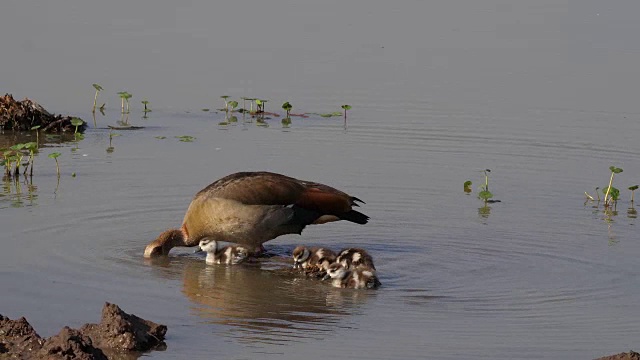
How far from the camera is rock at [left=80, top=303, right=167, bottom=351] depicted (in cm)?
702

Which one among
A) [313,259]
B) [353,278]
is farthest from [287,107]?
[353,278]

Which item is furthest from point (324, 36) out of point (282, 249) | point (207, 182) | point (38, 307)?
point (38, 307)

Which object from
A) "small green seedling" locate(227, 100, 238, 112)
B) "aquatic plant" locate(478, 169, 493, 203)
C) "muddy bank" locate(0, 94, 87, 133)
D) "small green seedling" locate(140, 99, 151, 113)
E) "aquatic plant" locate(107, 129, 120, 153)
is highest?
"small green seedling" locate(227, 100, 238, 112)

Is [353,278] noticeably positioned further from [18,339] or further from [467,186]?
[467,186]

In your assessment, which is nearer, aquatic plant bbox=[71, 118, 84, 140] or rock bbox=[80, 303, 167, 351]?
rock bbox=[80, 303, 167, 351]

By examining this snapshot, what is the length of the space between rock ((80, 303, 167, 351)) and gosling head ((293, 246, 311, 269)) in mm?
2423

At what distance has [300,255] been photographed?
9.48m

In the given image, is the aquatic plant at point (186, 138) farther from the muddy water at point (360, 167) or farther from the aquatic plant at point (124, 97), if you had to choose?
the aquatic plant at point (124, 97)

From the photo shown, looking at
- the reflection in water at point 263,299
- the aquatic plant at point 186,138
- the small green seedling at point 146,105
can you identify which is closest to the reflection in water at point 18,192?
the reflection in water at point 263,299

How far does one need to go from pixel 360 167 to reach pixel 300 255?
2.92 meters

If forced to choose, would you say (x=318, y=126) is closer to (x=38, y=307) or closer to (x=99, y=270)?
(x=99, y=270)

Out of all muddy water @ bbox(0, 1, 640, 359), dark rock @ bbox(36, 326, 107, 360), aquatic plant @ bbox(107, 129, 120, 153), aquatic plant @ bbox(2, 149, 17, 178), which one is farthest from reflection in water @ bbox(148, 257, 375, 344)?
aquatic plant @ bbox(107, 129, 120, 153)

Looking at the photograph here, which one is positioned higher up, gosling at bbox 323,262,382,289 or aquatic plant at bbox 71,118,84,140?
aquatic plant at bbox 71,118,84,140

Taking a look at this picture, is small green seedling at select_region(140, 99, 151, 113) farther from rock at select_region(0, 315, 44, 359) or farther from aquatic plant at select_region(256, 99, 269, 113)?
rock at select_region(0, 315, 44, 359)
